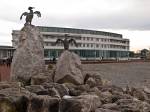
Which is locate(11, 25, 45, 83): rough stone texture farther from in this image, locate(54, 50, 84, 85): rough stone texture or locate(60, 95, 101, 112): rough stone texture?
locate(60, 95, 101, 112): rough stone texture

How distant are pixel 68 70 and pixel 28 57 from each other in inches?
118

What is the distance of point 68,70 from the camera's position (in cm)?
1952

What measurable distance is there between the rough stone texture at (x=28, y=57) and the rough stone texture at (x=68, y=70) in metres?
1.86

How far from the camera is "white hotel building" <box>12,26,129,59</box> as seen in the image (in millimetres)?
94688

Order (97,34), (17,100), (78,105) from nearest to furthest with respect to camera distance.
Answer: (78,105) → (17,100) → (97,34)

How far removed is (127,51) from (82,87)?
11121 centimetres

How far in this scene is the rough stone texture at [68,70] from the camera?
19.3 meters

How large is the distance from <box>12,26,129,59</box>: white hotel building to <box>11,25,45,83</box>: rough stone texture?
6621cm

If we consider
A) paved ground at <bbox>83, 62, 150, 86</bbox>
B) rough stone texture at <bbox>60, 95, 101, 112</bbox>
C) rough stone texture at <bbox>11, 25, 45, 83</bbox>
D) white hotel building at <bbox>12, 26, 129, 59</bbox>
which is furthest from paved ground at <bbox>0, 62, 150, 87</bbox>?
white hotel building at <bbox>12, 26, 129, 59</bbox>

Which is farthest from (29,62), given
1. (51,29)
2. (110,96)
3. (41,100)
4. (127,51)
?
(127,51)

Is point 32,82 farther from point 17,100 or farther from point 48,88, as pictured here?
point 17,100

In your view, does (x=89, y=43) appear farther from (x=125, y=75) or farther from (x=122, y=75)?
(x=122, y=75)

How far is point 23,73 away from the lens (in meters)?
21.0

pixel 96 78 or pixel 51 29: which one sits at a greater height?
pixel 51 29
